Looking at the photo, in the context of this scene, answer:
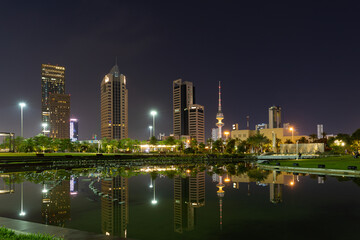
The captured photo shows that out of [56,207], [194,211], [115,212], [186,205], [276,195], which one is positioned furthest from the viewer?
[276,195]

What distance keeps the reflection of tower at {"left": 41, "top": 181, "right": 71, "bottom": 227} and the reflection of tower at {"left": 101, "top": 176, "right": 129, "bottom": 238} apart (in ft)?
6.20

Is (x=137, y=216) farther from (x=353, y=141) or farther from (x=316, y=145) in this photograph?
(x=316, y=145)

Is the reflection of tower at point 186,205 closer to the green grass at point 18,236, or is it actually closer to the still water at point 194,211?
the still water at point 194,211

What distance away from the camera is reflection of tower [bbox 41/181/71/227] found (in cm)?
1250

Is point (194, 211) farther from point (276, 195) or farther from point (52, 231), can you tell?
point (276, 195)

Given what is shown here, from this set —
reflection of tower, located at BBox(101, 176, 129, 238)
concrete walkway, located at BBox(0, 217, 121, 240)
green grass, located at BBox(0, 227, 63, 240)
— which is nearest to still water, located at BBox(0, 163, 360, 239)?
reflection of tower, located at BBox(101, 176, 129, 238)

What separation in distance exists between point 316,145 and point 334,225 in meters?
136

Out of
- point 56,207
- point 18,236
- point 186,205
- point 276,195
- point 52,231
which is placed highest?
point 18,236

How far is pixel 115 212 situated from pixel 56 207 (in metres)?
3.79

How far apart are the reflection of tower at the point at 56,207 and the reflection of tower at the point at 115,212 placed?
1.89 m

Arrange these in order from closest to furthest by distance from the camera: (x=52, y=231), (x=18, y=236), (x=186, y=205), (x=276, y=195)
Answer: (x=18, y=236) → (x=52, y=231) → (x=186, y=205) → (x=276, y=195)

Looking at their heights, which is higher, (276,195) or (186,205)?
(186,205)

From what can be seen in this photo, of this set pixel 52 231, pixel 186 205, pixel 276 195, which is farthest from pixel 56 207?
pixel 276 195

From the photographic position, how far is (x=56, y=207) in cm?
1511
